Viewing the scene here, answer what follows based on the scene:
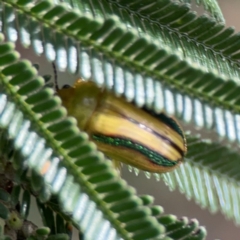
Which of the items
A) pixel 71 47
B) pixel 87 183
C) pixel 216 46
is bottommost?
pixel 87 183

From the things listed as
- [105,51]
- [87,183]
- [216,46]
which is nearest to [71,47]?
[105,51]

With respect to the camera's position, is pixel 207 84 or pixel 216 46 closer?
pixel 207 84

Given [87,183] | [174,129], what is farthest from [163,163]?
[87,183]

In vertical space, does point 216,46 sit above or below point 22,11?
above

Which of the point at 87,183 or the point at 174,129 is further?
the point at 174,129

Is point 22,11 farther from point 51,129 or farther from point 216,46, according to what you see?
point 216,46

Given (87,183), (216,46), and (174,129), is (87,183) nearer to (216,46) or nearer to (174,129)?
(174,129)
